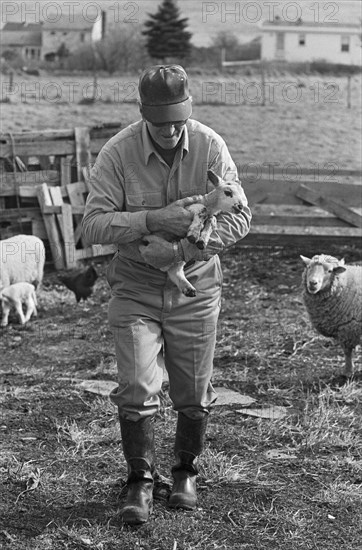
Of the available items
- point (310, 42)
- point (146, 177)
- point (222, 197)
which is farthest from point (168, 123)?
point (310, 42)

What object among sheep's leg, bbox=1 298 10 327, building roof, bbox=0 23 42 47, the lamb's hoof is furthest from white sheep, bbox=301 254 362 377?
building roof, bbox=0 23 42 47

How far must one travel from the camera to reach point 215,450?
559 cm

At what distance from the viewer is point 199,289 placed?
4.58 m

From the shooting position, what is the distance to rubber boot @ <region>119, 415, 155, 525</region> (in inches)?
178

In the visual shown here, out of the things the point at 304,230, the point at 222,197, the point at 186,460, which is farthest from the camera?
the point at 304,230

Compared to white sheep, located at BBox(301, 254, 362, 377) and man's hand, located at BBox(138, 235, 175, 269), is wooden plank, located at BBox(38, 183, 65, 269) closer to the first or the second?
white sheep, located at BBox(301, 254, 362, 377)

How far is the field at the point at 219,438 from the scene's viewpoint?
458 centimetres

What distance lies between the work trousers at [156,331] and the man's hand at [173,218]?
0.82ft

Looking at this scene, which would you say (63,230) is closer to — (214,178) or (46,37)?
(214,178)

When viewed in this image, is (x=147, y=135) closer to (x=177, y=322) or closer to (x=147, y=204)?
(x=147, y=204)

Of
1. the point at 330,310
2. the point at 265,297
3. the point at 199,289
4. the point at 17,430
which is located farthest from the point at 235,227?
the point at 265,297

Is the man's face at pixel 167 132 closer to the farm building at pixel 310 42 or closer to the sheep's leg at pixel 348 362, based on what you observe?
the sheep's leg at pixel 348 362

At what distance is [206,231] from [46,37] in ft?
162

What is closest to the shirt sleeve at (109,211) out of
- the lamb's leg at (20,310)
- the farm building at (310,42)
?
the lamb's leg at (20,310)
